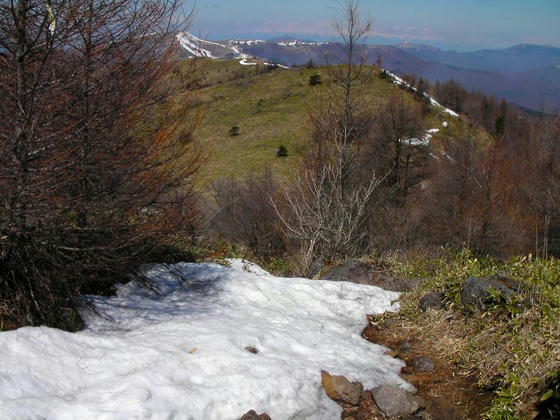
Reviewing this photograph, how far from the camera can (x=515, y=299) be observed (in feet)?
17.6

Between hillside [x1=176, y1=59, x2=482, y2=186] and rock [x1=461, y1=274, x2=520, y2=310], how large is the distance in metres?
26.7

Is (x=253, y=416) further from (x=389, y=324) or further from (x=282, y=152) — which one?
(x=282, y=152)

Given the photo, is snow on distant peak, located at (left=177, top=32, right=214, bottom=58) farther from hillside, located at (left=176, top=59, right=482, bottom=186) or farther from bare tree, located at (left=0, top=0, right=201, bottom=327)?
hillside, located at (left=176, top=59, right=482, bottom=186)

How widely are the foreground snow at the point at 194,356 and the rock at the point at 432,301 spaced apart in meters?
0.60

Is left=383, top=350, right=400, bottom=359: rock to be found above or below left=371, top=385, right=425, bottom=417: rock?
below

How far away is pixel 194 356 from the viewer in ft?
15.1

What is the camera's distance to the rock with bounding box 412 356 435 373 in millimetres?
5332

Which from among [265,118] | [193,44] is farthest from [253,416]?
[265,118]

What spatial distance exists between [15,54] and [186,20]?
2.71m

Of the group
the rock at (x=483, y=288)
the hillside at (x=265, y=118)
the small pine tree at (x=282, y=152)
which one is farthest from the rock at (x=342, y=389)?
the small pine tree at (x=282, y=152)

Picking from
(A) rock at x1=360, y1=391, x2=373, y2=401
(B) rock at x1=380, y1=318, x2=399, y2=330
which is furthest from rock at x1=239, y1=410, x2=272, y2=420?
(B) rock at x1=380, y1=318, x2=399, y2=330

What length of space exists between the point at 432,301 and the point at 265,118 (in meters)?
39.5

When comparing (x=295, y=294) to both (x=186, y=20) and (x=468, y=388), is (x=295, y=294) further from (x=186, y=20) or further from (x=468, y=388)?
(x=186, y=20)

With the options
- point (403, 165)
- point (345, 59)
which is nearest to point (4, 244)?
point (345, 59)
